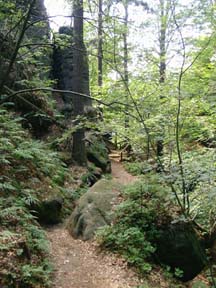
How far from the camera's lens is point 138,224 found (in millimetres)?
6230

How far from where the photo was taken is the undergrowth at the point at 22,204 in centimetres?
403

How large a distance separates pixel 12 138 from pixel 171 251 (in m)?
4.63

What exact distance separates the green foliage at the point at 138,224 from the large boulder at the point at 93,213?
283 millimetres

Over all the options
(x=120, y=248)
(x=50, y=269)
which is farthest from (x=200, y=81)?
(x=50, y=269)

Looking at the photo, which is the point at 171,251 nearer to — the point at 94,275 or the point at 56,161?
the point at 94,275

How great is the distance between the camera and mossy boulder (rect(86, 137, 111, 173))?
11.8 meters

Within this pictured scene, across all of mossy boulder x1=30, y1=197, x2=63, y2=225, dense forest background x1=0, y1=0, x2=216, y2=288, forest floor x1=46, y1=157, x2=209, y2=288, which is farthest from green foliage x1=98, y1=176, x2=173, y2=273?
mossy boulder x1=30, y1=197, x2=63, y2=225

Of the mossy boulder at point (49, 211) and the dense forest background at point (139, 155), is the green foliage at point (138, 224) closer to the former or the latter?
the dense forest background at point (139, 155)

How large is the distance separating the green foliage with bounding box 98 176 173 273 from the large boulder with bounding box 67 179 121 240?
0.28 m

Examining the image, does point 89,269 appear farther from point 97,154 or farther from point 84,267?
point 97,154

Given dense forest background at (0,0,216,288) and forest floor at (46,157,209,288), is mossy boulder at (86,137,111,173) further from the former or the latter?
forest floor at (46,157,209,288)

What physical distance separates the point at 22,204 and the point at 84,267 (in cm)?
171

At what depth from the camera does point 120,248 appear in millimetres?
5836

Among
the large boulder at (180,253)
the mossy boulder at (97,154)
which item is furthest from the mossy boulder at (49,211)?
the mossy boulder at (97,154)
